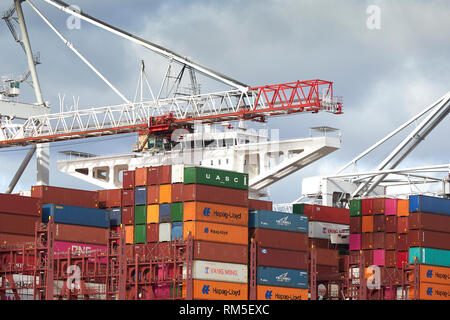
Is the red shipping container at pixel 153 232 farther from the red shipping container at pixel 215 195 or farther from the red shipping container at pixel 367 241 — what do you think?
the red shipping container at pixel 367 241

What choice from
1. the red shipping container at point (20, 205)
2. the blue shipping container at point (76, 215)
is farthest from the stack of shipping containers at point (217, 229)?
the red shipping container at point (20, 205)

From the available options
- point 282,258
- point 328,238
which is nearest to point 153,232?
point 282,258

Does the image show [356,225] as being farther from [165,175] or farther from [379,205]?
[165,175]

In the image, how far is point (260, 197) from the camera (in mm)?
78812

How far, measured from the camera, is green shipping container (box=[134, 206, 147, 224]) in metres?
66.6

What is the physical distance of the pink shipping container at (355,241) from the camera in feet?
246

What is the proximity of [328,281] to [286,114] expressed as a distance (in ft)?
34.5

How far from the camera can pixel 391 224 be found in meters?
74.0

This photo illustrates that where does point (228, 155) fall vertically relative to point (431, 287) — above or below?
above

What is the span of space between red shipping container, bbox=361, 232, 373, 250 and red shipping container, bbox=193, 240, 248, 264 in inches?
453

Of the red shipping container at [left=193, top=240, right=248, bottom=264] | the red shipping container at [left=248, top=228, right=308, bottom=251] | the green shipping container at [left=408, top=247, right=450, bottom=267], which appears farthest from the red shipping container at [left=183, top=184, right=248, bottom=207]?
the green shipping container at [left=408, top=247, right=450, bottom=267]
